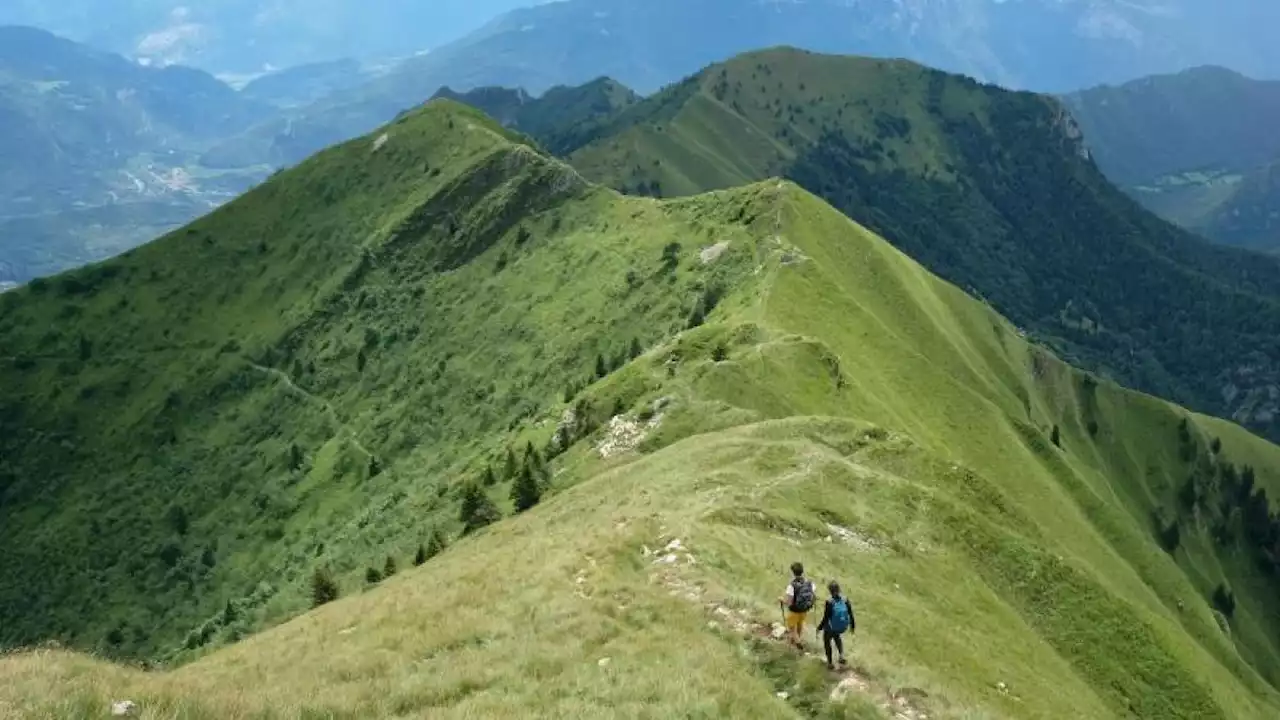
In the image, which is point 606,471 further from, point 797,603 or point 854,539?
point 797,603

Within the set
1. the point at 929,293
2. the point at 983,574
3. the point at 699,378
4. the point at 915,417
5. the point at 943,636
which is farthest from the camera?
the point at 929,293

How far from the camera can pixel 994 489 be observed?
6306 cm

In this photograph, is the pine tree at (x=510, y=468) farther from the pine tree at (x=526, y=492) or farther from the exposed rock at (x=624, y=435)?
the exposed rock at (x=624, y=435)

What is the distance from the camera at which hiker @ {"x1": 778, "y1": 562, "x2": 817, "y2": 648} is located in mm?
27953

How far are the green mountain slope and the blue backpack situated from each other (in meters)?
1.36

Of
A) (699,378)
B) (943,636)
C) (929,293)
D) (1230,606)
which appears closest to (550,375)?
(699,378)

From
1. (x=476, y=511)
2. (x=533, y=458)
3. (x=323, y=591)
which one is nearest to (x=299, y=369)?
(x=533, y=458)

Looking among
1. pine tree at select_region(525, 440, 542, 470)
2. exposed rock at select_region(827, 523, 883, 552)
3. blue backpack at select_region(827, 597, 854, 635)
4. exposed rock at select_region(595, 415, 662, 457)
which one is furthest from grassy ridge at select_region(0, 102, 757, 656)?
blue backpack at select_region(827, 597, 854, 635)

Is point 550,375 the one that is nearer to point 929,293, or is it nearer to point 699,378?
point 699,378

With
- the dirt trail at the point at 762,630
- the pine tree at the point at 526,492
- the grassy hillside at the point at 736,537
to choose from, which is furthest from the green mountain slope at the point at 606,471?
the pine tree at the point at 526,492

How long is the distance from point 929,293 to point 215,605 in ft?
331

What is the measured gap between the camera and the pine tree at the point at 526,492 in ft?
220

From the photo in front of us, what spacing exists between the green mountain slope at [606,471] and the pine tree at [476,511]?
1583 mm

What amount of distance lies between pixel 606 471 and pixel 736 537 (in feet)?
87.8
